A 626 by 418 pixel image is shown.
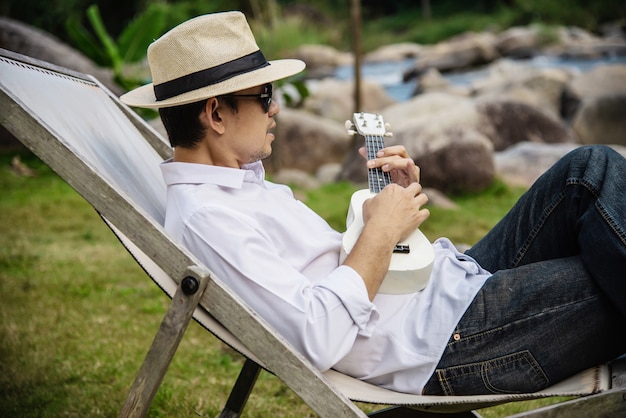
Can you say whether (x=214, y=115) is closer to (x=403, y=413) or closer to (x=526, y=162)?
(x=403, y=413)

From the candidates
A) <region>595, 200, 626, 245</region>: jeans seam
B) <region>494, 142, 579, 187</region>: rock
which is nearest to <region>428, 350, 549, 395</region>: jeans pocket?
<region>595, 200, 626, 245</region>: jeans seam

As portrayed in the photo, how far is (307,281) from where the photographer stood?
1994mm

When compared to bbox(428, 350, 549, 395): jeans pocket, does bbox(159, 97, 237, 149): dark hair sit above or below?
above

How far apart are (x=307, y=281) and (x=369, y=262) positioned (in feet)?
0.60

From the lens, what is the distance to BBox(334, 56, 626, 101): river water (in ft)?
73.4

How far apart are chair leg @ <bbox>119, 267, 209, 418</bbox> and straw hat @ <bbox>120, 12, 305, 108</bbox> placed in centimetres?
61

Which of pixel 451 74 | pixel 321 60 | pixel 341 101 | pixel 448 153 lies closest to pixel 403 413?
pixel 448 153

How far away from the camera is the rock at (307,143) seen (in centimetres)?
1101

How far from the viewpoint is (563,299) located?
6.79ft

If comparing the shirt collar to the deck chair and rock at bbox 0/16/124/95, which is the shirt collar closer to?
the deck chair

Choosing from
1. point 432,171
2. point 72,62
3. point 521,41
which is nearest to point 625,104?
point 432,171

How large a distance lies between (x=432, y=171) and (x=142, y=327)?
4.95m

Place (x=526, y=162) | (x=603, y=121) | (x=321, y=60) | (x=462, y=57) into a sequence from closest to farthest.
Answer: (x=526, y=162), (x=603, y=121), (x=462, y=57), (x=321, y=60)

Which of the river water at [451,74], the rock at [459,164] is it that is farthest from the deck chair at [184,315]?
the river water at [451,74]
